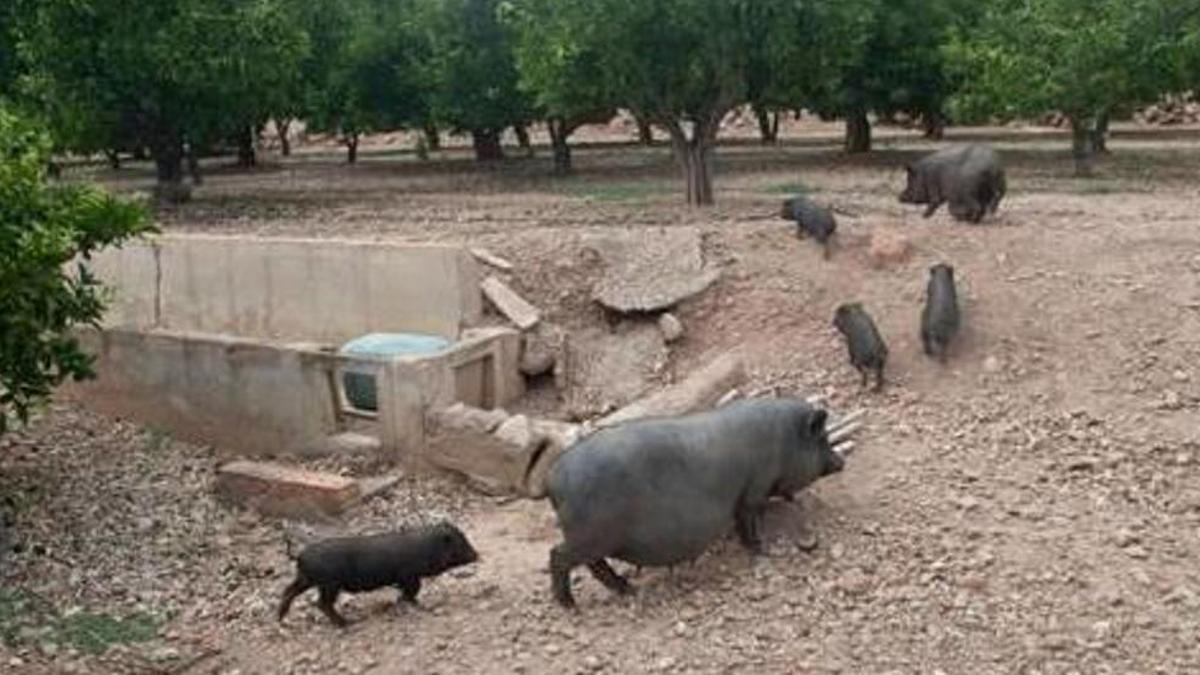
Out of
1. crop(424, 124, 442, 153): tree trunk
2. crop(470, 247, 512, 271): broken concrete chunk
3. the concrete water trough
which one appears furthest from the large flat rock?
crop(424, 124, 442, 153): tree trunk

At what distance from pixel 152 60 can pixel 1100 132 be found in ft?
52.3

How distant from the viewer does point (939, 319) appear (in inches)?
500

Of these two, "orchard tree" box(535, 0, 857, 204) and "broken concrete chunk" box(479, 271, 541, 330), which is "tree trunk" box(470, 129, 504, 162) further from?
"broken concrete chunk" box(479, 271, 541, 330)

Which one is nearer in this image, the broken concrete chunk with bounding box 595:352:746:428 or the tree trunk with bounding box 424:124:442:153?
the broken concrete chunk with bounding box 595:352:746:428

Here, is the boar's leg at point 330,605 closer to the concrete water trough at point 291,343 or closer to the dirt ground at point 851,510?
the dirt ground at point 851,510

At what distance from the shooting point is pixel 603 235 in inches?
639

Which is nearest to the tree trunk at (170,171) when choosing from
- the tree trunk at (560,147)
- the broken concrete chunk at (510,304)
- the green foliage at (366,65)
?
the green foliage at (366,65)

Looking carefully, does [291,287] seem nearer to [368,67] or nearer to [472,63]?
[472,63]

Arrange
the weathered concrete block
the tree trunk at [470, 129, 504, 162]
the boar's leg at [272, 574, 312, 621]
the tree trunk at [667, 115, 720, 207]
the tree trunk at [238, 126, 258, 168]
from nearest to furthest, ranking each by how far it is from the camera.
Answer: the boar's leg at [272, 574, 312, 621] < the weathered concrete block < the tree trunk at [667, 115, 720, 207] < the tree trunk at [470, 129, 504, 162] < the tree trunk at [238, 126, 258, 168]

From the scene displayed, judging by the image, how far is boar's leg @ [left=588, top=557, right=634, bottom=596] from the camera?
931cm

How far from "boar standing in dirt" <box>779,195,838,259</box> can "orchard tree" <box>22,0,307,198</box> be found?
10796 millimetres

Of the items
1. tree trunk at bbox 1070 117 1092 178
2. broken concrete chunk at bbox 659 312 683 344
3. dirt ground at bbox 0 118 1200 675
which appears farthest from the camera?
tree trunk at bbox 1070 117 1092 178

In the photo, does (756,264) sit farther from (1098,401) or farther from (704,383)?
(1098,401)

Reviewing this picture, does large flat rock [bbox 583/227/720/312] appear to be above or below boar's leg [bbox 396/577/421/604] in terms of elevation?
above
